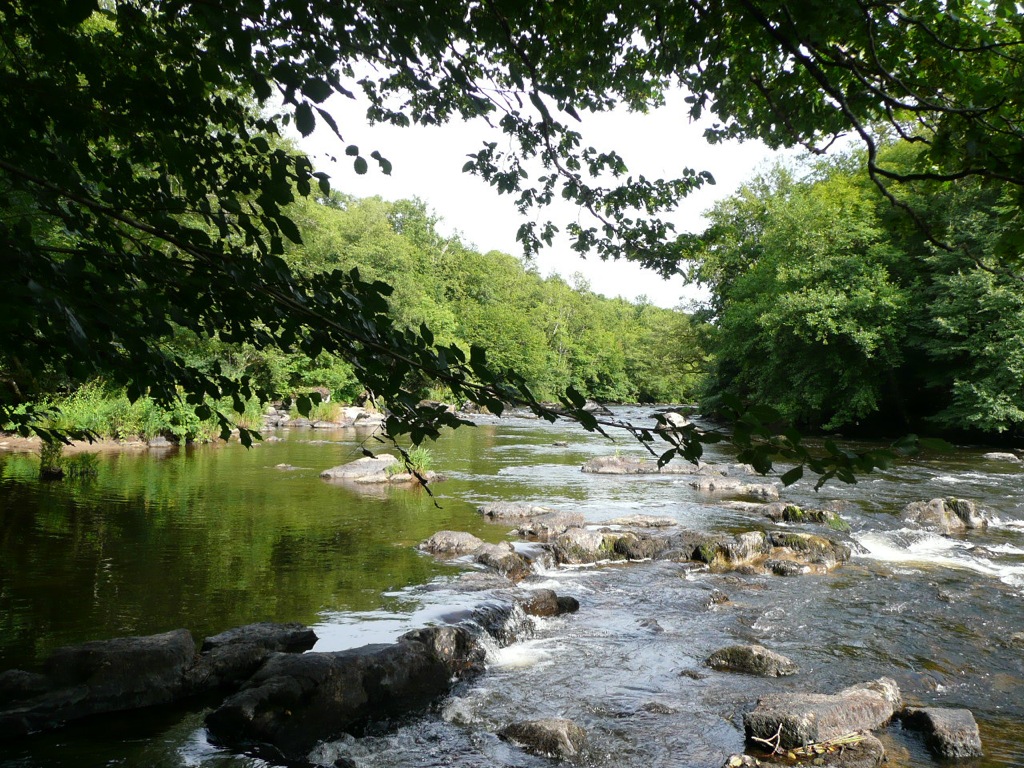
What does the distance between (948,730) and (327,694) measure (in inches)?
181

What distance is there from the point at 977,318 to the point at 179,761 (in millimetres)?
26856

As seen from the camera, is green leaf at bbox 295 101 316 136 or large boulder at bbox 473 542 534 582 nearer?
green leaf at bbox 295 101 316 136

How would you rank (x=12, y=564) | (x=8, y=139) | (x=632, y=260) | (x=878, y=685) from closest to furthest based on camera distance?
(x=8, y=139), (x=632, y=260), (x=878, y=685), (x=12, y=564)

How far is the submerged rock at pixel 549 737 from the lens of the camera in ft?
16.8

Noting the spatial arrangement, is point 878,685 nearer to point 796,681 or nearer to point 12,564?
point 796,681

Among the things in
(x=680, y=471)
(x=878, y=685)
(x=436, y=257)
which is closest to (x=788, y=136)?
(x=878, y=685)

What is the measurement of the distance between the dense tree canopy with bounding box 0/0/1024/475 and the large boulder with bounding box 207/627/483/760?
2.58 m

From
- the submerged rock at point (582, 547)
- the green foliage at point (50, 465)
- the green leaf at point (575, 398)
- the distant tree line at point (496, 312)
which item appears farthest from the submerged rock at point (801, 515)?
the distant tree line at point (496, 312)

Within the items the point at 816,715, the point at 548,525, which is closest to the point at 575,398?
the point at 816,715

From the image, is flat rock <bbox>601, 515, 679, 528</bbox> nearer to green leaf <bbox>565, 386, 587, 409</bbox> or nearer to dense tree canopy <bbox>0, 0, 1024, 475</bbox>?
dense tree canopy <bbox>0, 0, 1024, 475</bbox>

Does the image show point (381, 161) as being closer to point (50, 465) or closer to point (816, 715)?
point (816, 715)

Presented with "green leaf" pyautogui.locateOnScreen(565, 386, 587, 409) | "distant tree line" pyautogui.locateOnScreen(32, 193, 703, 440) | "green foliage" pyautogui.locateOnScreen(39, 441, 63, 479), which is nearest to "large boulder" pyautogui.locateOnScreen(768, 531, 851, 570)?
"green leaf" pyautogui.locateOnScreen(565, 386, 587, 409)

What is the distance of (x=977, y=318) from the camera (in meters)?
24.2

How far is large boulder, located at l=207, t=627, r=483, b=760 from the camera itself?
16.7 feet
